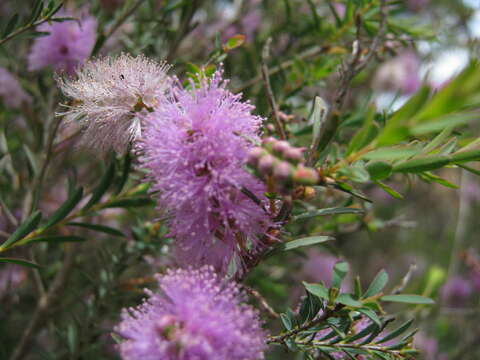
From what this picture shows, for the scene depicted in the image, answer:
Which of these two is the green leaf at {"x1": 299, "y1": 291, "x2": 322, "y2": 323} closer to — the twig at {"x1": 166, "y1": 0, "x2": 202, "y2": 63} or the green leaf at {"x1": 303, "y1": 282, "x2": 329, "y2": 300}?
the green leaf at {"x1": 303, "y1": 282, "x2": 329, "y2": 300}

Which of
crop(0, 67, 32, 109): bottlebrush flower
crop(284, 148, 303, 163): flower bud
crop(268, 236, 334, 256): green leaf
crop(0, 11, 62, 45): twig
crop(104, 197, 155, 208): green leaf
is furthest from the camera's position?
crop(0, 67, 32, 109): bottlebrush flower

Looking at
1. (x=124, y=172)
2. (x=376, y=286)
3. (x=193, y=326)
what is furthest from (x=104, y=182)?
(x=376, y=286)

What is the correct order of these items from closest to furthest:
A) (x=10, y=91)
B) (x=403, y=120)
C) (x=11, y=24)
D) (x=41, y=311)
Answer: (x=403, y=120)
(x=11, y=24)
(x=41, y=311)
(x=10, y=91)

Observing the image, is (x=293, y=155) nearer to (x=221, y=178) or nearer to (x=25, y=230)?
(x=221, y=178)

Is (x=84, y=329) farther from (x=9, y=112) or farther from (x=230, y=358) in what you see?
(x=9, y=112)

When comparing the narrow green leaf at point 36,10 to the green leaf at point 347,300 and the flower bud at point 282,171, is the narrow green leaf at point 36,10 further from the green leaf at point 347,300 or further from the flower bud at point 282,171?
the green leaf at point 347,300

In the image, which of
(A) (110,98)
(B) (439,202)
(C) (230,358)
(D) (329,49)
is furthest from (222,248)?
(B) (439,202)

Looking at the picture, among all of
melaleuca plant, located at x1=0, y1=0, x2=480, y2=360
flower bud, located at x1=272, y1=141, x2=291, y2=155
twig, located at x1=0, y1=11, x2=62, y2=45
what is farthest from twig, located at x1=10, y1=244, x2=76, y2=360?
flower bud, located at x1=272, y1=141, x2=291, y2=155
